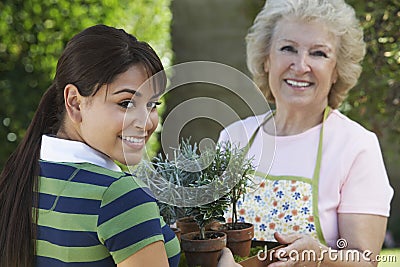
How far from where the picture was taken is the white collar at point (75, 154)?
1.28 m

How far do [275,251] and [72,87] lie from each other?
0.69 metres

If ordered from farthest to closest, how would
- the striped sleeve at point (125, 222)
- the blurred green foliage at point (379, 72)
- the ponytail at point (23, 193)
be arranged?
1. the blurred green foliage at point (379, 72)
2. the ponytail at point (23, 193)
3. the striped sleeve at point (125, 222)

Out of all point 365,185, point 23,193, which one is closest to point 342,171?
point 365,185

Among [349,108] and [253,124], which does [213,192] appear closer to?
[253,124]

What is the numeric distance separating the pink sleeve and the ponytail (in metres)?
1.04

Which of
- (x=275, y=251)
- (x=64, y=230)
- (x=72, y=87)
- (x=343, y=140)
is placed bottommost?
(x=275, y=251)

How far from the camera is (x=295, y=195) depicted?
2.16 m

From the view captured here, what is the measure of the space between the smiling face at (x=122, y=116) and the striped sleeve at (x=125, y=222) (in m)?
0.11

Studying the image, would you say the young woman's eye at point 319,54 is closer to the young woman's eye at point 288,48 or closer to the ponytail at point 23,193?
the young woman's eye at point 288,48

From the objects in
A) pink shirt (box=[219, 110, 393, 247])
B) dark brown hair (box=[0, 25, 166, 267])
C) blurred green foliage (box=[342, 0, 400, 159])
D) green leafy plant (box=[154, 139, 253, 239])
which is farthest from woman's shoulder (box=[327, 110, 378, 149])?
dark brown hair (box=[0, 25, 166, 267])

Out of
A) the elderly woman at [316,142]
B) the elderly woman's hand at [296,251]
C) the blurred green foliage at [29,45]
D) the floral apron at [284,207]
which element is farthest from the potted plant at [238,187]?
the blurred green foliage at [29,45]

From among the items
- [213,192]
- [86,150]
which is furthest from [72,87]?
[213,192]

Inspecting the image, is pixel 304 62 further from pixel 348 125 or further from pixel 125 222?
pixel 125 222

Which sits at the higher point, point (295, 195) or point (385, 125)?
point (385, 125)
